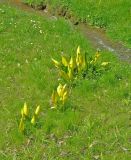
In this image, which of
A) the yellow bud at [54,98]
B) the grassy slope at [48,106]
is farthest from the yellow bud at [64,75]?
the yellow bud at [54,98]

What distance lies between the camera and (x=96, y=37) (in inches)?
790

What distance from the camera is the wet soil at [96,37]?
1827cm

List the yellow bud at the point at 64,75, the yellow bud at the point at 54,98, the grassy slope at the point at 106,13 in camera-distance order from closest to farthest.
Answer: the yellow bud at the point at 54,98 < the yellow bud at the point at 64,75 < the grassy slope at the point at 106,13

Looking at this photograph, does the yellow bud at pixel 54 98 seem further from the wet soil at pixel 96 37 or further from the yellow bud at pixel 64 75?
the wet soil at pixel 96 37

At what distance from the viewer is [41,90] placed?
1449 cm

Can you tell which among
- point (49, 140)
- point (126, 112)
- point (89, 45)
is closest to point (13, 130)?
point (49, 140)

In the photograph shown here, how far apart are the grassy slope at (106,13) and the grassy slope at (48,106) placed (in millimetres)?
2146

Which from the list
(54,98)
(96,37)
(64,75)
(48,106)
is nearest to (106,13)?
(96,37)

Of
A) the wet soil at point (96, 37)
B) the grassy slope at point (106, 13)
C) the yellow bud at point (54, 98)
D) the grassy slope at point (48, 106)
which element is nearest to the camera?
the grassy slope at point (48, 106)

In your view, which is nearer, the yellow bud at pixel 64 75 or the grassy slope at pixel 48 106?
the grassy slope at pixel 48 106

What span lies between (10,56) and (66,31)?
149 inches

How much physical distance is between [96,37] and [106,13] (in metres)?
1.83

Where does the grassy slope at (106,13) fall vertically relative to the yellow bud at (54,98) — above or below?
above

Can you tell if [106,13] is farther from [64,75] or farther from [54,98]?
[54,98]
